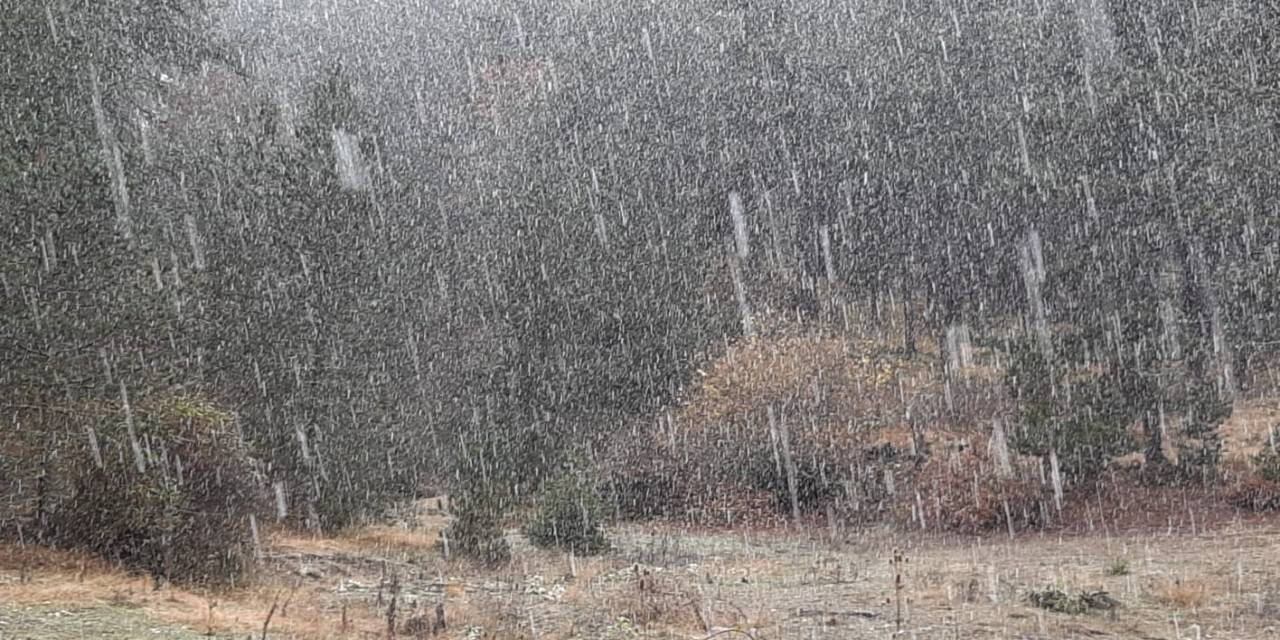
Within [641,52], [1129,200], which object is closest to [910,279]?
[1129,200]

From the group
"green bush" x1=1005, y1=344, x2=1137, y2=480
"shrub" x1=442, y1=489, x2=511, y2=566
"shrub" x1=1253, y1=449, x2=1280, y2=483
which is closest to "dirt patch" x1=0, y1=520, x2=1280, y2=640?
"shrub" x1=442, y1=489, x2=511, y2=566

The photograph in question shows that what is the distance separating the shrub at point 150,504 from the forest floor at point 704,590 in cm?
30

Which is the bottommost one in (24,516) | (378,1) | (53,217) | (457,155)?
(24,516)

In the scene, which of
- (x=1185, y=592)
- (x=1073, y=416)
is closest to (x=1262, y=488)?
(x=1073, y=416)

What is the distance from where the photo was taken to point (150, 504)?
422 inches

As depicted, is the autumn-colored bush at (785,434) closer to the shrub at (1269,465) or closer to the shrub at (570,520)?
the shrub at (570,520)

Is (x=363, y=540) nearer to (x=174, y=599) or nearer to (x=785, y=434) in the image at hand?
(x=174, y=599)

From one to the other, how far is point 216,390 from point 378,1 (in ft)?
117

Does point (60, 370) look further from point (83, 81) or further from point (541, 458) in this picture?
point (541, 458)

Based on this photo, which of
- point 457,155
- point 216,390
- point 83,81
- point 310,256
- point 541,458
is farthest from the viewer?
point 457,155

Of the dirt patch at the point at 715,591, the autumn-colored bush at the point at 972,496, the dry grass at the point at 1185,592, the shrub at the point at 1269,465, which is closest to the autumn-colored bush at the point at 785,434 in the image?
the autumn-colored bush at the point at 972,496

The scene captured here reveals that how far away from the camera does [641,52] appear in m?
30.8

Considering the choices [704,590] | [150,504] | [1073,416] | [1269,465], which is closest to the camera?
[150,504]

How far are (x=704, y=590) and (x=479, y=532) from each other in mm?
3656
